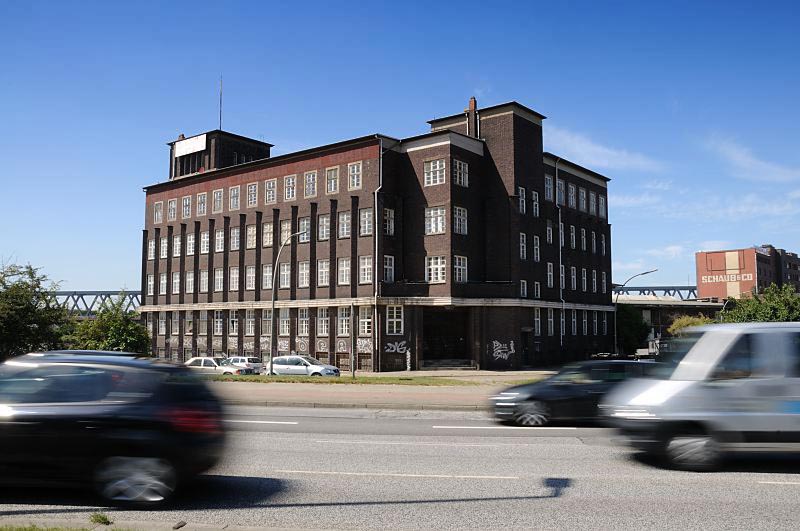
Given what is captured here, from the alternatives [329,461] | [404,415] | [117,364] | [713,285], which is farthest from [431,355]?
[713,285]

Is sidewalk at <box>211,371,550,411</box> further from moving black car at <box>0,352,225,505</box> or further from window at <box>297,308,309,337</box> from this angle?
window at <box>297,308,309,337</box>

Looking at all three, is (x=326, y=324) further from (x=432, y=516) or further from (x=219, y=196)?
(x=432, y=516)

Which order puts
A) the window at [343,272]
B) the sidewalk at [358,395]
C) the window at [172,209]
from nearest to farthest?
the sidewalk at [358,395]
the window at [343,272]
the window at [172,209]

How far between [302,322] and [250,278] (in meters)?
7.28

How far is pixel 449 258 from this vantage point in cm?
4784

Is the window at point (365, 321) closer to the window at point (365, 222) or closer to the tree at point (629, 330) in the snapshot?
the window at point (365, 222)

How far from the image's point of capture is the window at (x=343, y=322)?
4922 cm

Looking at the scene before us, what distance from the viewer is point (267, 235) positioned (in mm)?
56000

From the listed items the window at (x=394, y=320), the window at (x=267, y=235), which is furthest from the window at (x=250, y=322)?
the window at (x=394, y=320)

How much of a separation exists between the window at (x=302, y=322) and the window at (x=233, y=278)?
786 centimetres

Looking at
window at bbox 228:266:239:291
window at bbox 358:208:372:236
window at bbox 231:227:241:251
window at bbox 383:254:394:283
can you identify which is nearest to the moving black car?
window at bbox 383:254:394:283

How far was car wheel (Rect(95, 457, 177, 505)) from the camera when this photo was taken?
24.0 ft

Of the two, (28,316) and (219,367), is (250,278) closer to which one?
(219,367)

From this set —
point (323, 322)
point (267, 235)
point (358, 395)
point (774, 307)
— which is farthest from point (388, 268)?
point (358, 395)
